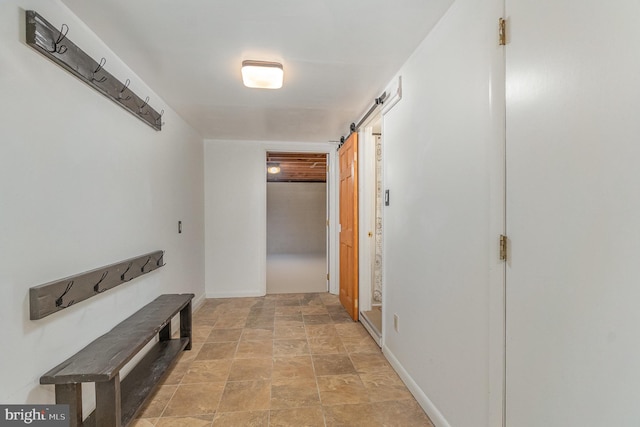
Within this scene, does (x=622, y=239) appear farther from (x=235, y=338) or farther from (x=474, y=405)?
(x=235, y=338)

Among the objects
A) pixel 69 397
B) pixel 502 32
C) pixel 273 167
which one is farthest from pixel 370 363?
pixel 273 167

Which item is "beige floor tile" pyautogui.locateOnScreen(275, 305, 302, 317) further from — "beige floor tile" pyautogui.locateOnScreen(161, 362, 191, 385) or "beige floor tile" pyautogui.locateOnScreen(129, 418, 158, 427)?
"beige floor tile" pyautogui.locateOnScreen(129, 418, 158, 427)

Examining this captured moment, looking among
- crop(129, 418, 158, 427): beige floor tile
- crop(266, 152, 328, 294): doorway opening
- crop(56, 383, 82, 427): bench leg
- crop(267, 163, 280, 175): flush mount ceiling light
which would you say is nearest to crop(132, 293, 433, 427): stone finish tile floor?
crop(129, 418, 158, 427): beige floor tile

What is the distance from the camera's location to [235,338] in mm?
2865

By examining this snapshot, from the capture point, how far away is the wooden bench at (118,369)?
1.33 m

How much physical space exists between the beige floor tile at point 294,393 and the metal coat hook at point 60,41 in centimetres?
232

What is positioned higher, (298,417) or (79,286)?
(79,286)

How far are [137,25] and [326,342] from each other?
2.84 m

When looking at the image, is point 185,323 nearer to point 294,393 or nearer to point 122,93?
point 294,393

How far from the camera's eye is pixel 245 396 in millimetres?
1946

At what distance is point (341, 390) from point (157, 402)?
1245 mm

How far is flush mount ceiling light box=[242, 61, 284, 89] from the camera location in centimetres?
199

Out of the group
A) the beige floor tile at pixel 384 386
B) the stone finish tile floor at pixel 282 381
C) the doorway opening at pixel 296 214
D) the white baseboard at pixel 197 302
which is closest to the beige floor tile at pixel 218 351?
the stone finish tile floor at pixel 282 381

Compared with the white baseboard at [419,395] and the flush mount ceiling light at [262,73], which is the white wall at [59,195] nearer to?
the flush mount ceiling light at [262,73]
